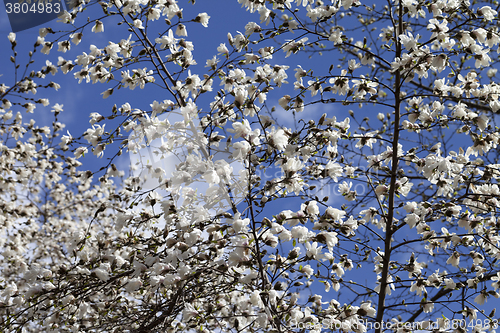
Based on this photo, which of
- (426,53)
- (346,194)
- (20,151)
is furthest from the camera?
(20,151)

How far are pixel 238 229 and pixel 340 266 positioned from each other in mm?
1262

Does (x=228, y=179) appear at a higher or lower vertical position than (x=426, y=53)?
lower

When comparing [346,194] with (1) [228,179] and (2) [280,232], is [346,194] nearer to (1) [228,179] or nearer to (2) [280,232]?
(2) [280,232]

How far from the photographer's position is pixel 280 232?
7.65 feet

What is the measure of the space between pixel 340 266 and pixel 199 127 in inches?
63.9

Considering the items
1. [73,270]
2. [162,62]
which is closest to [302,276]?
[73,270]

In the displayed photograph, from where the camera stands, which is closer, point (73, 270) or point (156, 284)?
point (156, 284)

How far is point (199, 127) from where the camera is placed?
114 inches

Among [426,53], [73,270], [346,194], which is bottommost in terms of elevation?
[73,270]

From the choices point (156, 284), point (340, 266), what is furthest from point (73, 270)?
point (340, 266)

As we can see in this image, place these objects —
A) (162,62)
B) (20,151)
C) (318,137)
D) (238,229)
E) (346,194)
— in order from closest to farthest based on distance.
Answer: (238,229) < (318,137) < (346,194) < (162,62) < (20,151)

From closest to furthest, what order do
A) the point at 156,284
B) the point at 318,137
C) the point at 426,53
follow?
the point at 156,284
the point at 426,53
the point at 318,137

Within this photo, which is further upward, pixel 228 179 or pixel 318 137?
pixel 318 137

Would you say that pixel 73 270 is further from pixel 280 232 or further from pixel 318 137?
pixel 318 137
